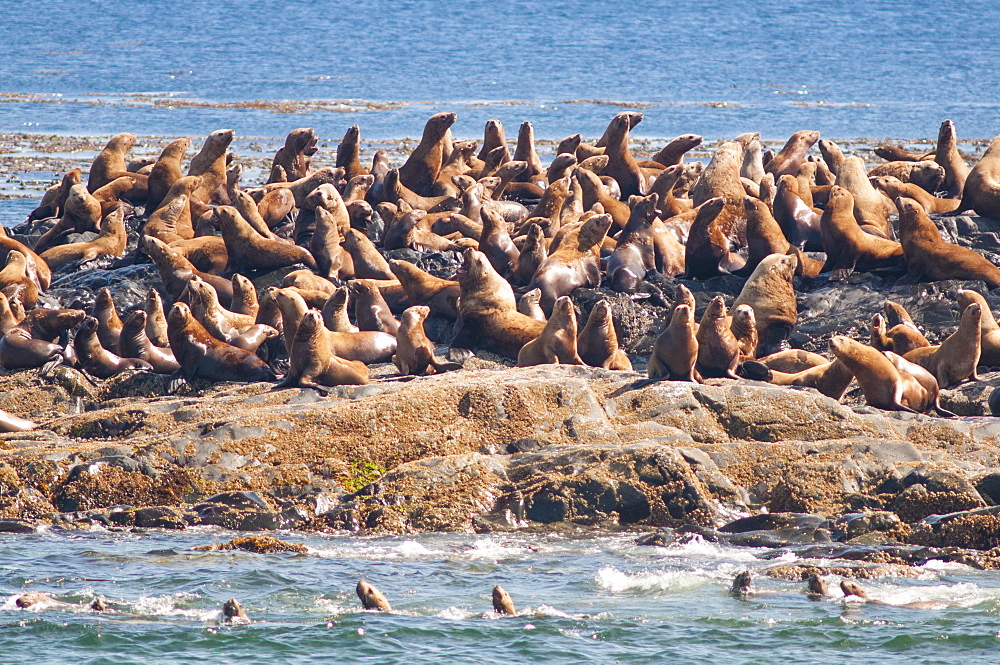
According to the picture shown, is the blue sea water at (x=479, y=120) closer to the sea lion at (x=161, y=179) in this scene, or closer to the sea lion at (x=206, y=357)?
the sea lion at (x=206, y=357)

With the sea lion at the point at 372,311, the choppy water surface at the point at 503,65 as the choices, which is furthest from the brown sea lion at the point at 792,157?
the choppy water surface at the point at 503,65

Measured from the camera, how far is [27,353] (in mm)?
13688

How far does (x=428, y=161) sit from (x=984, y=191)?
9138 mm

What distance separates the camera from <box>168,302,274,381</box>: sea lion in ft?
43.7

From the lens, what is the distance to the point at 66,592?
8398 mm

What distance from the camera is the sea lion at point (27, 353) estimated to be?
44.8 ft

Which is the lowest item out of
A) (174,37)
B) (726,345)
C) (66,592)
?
(66,592)

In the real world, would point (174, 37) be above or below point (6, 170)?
above

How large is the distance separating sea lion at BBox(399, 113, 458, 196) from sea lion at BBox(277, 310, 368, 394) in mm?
10230

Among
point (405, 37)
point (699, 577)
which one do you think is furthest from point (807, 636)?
point (405, 37)

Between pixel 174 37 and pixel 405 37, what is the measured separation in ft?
62.1

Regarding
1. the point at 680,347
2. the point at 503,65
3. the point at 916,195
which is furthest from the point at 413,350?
the point at 503,65

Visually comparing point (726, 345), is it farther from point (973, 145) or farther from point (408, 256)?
point (973, 145)

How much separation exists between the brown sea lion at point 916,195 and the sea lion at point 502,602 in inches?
509
